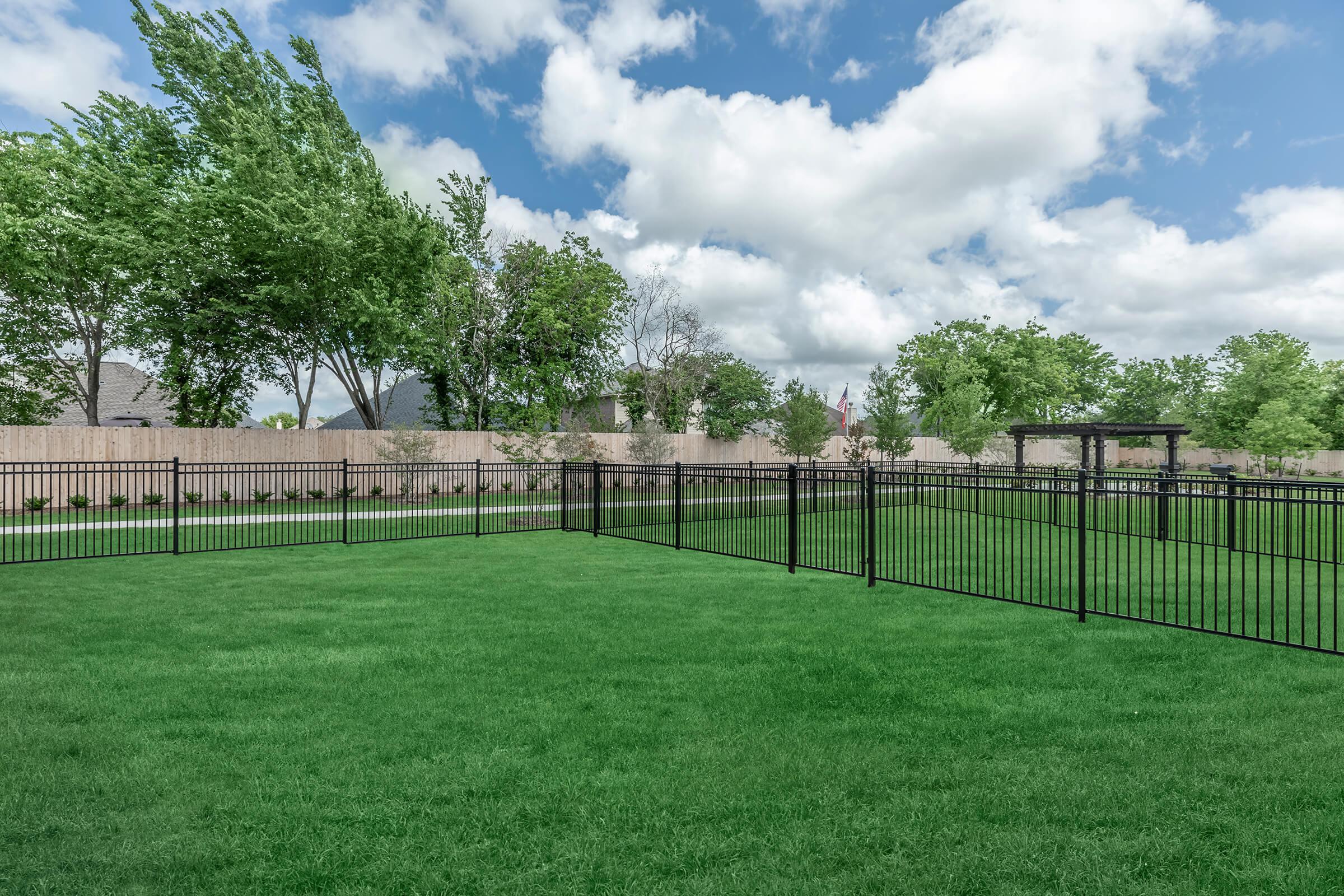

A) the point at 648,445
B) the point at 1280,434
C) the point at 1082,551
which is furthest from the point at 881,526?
the point at 1280,434

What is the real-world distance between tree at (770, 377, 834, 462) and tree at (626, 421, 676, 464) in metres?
5.99

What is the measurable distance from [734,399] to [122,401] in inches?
1267

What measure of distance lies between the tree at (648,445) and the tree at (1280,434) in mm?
32407

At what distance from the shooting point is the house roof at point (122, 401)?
124 feet

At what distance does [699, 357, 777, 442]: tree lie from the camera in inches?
1756

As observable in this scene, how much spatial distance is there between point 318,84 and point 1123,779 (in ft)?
113

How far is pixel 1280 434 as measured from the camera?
41.2 m

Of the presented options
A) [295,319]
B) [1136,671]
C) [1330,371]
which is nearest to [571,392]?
[295,319]

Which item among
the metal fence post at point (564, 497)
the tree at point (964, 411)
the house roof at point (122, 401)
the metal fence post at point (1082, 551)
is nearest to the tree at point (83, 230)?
the house roof at point (122, 401)

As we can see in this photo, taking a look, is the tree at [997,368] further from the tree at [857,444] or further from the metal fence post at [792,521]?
the metal fence post at [792,521]

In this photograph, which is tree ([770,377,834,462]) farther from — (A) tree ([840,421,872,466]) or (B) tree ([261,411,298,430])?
(B) tree ([261,411,298,430])

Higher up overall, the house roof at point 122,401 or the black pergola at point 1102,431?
the house roof at point 122,401

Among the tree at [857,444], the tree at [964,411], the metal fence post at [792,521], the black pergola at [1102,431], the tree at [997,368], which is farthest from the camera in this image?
the tree at [997,368]

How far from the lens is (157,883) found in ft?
10.8
